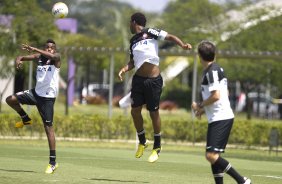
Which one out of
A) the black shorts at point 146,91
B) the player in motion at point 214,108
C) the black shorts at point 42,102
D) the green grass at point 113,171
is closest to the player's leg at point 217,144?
the player in motion at point 214,108

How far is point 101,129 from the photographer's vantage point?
3338cm

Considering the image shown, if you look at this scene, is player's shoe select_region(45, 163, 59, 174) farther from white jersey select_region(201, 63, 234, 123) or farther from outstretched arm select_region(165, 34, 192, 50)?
white jersey select_region(201, 63, 234, 123)

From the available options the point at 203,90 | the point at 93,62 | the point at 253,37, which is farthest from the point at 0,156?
the point at 93,62

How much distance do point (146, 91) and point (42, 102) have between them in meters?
2.12

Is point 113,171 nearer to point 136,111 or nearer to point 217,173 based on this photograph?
point 136,111

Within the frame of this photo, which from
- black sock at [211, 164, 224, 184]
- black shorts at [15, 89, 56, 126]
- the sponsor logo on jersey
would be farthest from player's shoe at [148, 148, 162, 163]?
black sock at [211, 164, 224, 184]

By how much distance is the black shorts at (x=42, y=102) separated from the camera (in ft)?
53.7

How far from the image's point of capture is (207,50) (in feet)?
40.5

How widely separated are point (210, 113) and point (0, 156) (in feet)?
29.8

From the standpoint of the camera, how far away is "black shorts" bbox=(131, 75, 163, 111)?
52.9ft

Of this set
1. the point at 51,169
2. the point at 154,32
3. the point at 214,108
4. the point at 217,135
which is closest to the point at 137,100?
the point at 154,32

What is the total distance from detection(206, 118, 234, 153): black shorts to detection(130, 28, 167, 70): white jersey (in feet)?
12.9

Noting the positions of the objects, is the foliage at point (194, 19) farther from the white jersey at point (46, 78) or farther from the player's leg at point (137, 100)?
the white jersey at point (46, 78)

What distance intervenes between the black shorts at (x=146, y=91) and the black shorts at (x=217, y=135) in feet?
12.8
